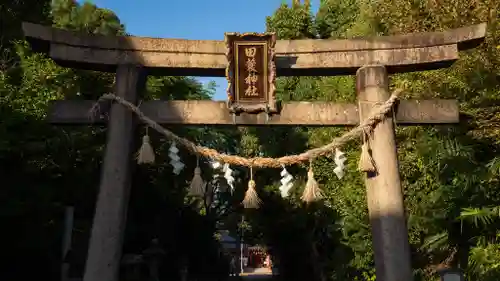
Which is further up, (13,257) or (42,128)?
(42,128)

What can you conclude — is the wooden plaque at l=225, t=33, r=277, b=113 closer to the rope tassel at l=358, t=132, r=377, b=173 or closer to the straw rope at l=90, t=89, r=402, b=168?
the straw rope at l=90, t=89, r=402, b=168

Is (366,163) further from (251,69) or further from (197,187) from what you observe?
(197,187)

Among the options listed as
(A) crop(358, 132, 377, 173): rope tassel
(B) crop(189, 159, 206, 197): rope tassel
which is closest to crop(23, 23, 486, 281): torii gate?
(A) crop(358, 132, 377, 173): rope tassel

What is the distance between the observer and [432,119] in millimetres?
6980

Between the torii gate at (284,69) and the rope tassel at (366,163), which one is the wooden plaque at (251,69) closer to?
the torii gate at (284,69)

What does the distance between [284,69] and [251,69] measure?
500 millimetres

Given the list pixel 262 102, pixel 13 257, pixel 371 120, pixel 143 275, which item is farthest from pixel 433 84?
pixel 143 275

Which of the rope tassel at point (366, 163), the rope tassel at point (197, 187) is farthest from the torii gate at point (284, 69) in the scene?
the rope tassel at point (197, 187)

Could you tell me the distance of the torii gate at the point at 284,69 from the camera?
6.71m

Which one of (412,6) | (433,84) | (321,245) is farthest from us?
(321,245)

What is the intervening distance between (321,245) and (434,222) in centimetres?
837

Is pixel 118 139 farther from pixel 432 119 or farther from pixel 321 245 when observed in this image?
pixel 321 245

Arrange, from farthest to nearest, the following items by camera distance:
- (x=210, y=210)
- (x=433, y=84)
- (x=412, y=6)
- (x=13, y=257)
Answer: (x=210, y=210) < (x=13, y=257) < (x=412, y=6) < (x=433, y=84)

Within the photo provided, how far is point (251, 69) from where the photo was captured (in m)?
6.93
